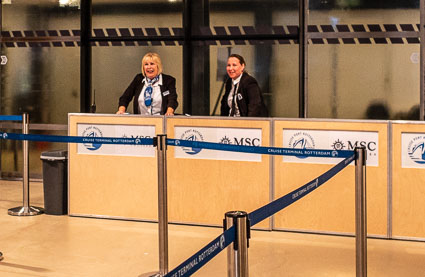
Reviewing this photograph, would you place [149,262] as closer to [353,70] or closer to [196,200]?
[196,200]

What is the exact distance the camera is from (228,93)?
8.45 metres

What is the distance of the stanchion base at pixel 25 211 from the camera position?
8.42 metres

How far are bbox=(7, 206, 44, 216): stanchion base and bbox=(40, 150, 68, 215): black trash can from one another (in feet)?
0.41

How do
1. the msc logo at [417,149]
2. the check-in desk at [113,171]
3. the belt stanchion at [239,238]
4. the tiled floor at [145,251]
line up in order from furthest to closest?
the check-in desk at [113,171] < the msc logo at [417,149] < the tiled floor at [145,251] < the belt stanchion at [239,238]

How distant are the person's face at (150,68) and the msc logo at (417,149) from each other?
10.2 feet

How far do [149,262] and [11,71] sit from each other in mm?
6257

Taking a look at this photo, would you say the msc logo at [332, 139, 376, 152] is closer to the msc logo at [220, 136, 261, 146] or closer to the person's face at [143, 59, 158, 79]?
the msc logo at [220, 136, 261, 146]

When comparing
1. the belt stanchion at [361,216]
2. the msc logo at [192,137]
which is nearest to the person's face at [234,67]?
the msc logo at [192,137]

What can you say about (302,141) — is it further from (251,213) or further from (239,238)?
(239,238)

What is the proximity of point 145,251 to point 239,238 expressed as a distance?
357 centimetres

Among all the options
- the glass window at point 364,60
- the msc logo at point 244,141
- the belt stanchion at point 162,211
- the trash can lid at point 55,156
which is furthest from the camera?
the glass window at point 364,60

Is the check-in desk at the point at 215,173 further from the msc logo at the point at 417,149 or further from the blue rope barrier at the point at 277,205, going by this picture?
the blue rope barrier at the point at 277,205

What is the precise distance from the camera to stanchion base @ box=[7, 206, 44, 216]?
331 inches

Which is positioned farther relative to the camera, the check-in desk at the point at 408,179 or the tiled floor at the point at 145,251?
the check-in desk at the point at 408,179
